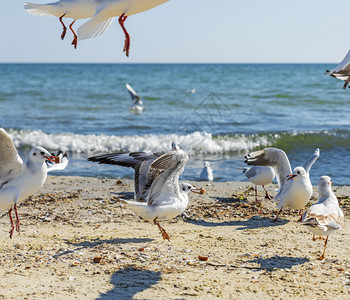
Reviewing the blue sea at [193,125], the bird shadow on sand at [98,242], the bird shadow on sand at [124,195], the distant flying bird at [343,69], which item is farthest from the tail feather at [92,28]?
the blue sea at [193,125]

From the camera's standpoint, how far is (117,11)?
310cm

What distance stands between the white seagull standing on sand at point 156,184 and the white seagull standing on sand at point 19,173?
659mm

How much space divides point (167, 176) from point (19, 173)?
4.86 feet

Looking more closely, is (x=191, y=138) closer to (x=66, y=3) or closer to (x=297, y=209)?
(x=297, y=209)

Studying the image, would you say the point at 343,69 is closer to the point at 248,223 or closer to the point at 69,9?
the point at 69,9

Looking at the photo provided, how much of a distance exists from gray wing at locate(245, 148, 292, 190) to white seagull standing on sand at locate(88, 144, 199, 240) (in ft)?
7.00

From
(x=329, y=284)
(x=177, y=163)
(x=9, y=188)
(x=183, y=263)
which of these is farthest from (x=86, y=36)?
(x=329, y=284)

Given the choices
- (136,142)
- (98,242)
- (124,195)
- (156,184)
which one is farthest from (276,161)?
(136,142)

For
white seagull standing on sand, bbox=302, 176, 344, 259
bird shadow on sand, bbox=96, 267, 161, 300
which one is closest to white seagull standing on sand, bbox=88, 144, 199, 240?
bird shadow on sand, bbox=96, 267, 161, 300

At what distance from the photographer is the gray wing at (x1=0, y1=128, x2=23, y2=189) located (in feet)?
Answer: 15.6

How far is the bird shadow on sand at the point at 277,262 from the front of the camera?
4.93 meters

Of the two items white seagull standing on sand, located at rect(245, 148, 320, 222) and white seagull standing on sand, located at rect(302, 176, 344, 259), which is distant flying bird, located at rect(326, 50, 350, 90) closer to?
white seagull standing on sand, located at rect(302, 176, 344, 259)

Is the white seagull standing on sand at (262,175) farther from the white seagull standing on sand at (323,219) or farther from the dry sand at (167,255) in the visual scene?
the white seagull standing on sand at (323,219)

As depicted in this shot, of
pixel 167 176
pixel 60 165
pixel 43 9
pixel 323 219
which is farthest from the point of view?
pixel 60 165
